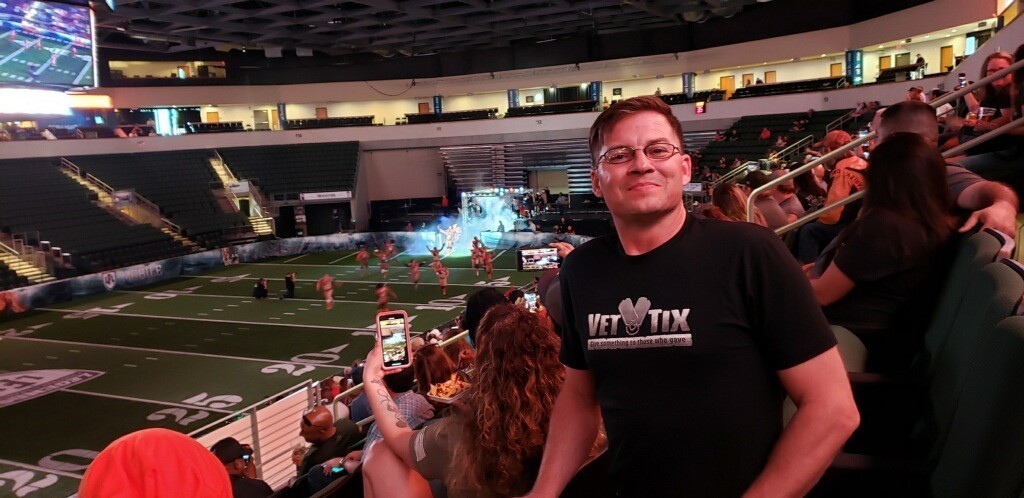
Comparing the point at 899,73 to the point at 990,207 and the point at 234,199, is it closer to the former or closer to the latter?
the point at 990,207

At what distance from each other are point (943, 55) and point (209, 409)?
30.1m

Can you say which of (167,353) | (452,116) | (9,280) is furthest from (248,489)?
(452,116)

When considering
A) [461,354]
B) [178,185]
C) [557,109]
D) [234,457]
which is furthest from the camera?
[557,109]

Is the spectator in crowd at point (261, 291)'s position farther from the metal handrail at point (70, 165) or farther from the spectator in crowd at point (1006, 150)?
the spectator in crowd at point (1006, 150)

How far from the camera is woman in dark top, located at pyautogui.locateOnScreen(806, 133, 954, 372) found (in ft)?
9.03

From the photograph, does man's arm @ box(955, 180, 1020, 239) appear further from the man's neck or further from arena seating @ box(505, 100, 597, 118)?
arena seating @ box(505, 100, 597, 118)

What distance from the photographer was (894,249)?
2.76m

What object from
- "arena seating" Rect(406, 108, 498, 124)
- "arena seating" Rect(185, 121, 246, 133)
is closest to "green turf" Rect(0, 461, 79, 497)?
"arena seating" Rect(185, 121, 246, 133)

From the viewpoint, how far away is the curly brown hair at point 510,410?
2375mm

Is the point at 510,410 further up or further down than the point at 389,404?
further up

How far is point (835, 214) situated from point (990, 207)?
85.1 inches

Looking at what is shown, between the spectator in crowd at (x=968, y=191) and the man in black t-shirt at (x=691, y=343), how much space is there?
1651 millimetres

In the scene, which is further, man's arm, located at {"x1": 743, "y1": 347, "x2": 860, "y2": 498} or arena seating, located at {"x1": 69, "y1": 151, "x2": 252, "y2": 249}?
arena seating, located at {"x1": 69, "y1": 151, "x2": 252, "y2": 249}

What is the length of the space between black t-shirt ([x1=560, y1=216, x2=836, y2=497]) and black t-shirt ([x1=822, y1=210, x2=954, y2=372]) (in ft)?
4.44
